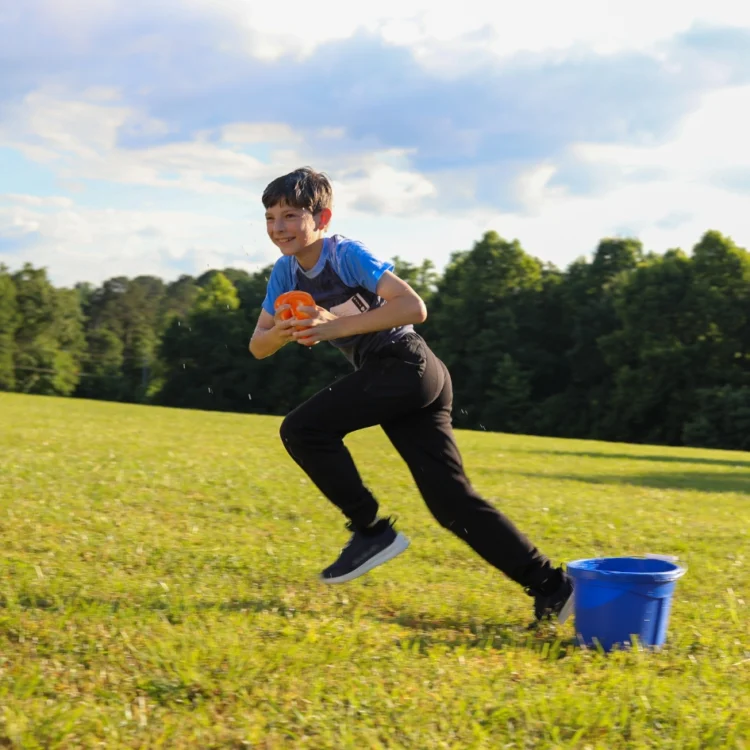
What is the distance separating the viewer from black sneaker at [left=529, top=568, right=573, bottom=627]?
5.39 metres

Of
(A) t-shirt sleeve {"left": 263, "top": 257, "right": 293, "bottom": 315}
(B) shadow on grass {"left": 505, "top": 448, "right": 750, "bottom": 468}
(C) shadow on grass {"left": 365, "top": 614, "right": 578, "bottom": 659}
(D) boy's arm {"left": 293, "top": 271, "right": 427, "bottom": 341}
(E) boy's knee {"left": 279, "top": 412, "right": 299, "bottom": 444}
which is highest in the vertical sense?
(A) t-shirt sleeve {"left": 263, "top": 257, "right": 293, "bottom": 315}

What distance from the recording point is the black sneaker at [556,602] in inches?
212

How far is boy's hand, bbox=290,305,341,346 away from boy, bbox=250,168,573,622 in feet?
0.59

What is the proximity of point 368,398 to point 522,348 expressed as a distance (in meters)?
63.0

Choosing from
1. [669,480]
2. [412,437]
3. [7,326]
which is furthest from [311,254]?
[7,326]

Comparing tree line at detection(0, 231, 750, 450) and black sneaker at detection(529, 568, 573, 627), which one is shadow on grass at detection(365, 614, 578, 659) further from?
tree line at detection(0, 231, 750, 450)

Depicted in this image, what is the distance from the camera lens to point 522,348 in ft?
221

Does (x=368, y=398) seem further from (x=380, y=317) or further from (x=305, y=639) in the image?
(x=305, y=639)

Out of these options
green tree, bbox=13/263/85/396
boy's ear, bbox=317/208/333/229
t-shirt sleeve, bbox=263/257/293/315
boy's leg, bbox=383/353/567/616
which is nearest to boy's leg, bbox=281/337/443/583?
boy's leg, bbox=383/353/567/616

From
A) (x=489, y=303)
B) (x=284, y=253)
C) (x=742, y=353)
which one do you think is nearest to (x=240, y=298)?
(x=489, y=303)

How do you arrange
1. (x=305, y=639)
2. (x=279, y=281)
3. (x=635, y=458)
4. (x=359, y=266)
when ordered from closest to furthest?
(x=305, y=639) < (x=359, y=266) < (x=279, y=281) < (x=635, y=458)

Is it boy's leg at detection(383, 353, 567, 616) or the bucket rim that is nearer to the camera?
the bucket rim

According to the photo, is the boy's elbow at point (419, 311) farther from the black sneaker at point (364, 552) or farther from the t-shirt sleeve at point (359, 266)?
the black sneaker at point (364, 552)

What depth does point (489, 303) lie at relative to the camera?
69000mm
